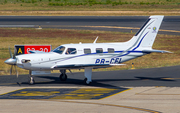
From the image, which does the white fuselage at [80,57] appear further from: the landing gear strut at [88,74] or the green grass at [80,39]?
the green grass at [80,39]

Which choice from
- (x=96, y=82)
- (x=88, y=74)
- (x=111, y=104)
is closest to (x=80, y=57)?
(x=88, y=74)

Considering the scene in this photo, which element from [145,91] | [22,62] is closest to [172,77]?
[145,91]

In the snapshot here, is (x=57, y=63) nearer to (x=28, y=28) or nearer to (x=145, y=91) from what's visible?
(x=145, y=91)

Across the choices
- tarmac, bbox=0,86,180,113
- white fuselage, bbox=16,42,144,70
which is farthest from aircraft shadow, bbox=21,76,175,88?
tarmac, bbox=0,86,180,113

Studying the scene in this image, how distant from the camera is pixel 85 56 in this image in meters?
24.2

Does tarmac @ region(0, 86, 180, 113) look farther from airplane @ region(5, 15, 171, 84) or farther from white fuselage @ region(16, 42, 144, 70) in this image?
white fuselage @ region(16, 42, 144, 70)

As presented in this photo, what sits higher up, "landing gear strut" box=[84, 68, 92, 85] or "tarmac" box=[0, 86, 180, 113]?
"landing gear strut" box=[84, 68, 92, 85]

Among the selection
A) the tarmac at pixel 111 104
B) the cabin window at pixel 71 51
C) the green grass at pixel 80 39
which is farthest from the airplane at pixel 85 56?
the green grass at pixel 80 39

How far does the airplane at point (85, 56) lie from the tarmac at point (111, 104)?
324 centimetres

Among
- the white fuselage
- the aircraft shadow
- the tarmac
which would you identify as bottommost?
the aircraft shadow

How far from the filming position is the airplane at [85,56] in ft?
76.0

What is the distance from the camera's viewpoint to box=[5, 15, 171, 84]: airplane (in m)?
23.2

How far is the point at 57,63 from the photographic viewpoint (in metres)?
23.7

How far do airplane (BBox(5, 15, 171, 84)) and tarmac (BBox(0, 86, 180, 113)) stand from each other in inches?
127
